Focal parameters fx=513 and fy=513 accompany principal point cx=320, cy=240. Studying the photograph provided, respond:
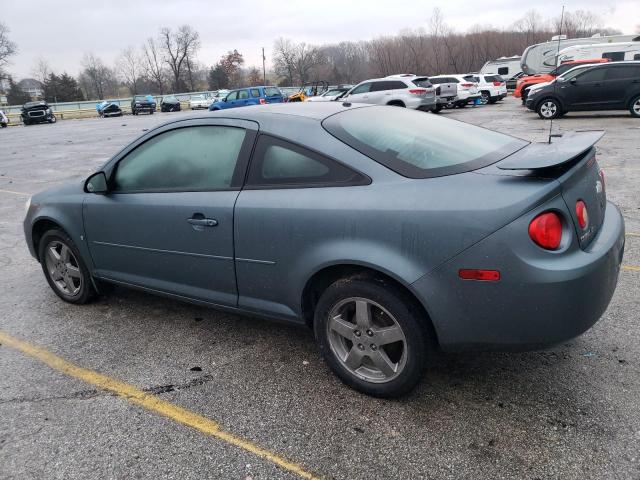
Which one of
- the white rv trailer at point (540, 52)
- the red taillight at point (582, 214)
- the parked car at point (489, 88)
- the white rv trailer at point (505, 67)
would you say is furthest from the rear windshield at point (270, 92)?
the red taillight at point (582, 214)

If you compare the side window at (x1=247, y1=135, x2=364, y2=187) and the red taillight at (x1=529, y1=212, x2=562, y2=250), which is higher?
the side window at (x1=247, y1=135, x2=364, y2=187)

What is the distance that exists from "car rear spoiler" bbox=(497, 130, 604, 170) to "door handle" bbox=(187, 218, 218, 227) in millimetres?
1621

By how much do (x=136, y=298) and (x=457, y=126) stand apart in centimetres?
292

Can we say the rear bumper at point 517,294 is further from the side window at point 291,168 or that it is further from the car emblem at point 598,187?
the side window at point 291,168

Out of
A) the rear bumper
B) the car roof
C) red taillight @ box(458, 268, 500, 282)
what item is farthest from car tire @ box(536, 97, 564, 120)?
red taillight @ box(458, 268, 500, 282)

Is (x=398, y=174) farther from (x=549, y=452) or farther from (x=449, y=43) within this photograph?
(x=449, y=43)

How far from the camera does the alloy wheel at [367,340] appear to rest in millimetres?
2611

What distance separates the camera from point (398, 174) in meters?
2.56

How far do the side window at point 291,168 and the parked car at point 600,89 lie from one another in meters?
15.0

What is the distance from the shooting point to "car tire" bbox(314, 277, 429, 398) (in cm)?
250

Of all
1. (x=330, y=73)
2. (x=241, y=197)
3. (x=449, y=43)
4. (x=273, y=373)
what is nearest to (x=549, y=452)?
(x=273, y=373)

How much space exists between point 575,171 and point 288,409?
1867 millimetres

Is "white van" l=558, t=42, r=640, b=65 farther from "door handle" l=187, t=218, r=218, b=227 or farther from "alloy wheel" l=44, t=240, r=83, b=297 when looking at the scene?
"door handle" l=187, t=218, r=218, b=227

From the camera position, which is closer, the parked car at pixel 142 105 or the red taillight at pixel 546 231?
the red taillight at pixel 546 231
